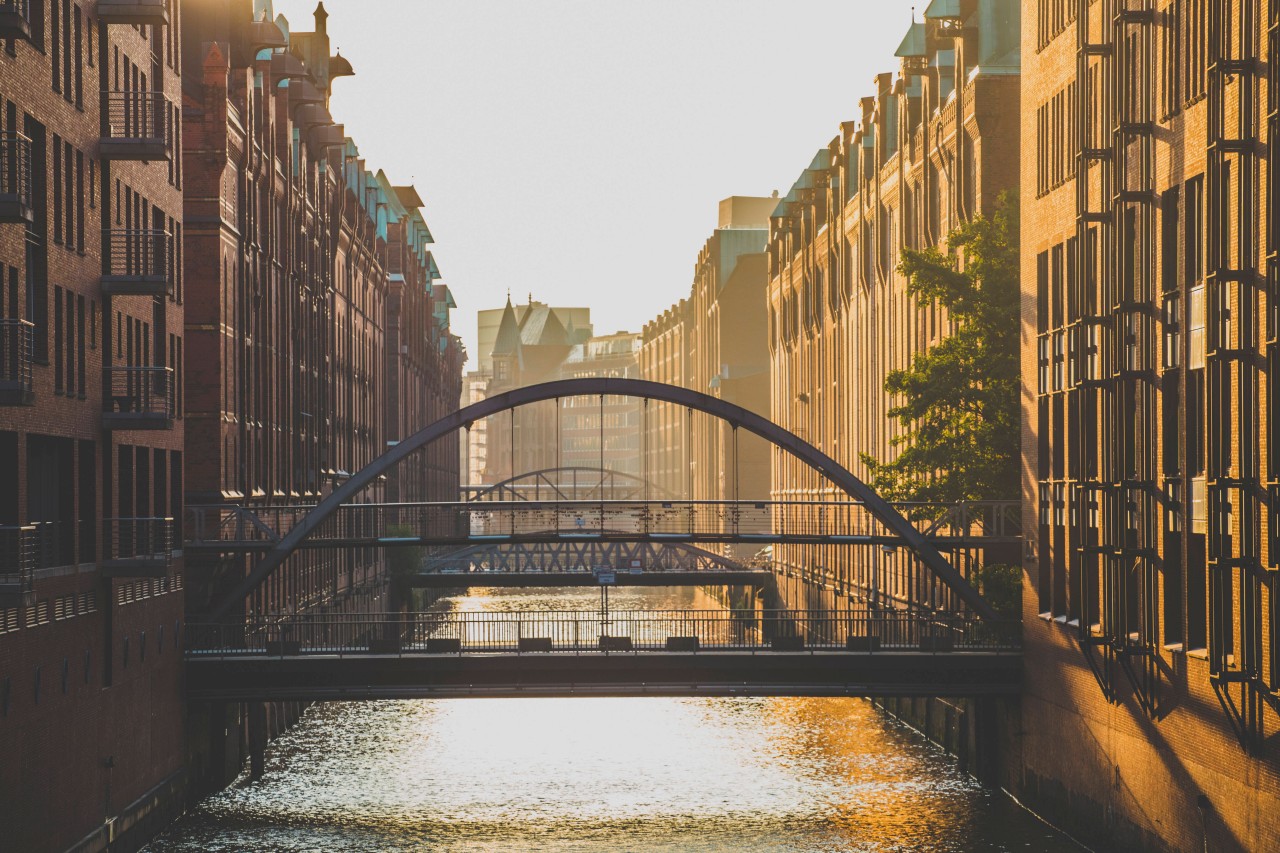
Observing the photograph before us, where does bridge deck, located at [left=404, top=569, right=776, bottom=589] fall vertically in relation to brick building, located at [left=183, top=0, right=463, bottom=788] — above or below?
below

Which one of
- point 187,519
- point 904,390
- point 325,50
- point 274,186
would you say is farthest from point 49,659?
point 325,50

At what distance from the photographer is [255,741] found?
4459 centimetres

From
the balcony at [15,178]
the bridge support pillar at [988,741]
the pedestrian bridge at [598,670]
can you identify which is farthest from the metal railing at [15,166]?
the bridge support pillar at [988,741]

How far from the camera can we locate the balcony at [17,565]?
2580 cm

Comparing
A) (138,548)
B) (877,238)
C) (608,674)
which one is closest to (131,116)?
(138,548)

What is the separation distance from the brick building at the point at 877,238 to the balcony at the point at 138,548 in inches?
658

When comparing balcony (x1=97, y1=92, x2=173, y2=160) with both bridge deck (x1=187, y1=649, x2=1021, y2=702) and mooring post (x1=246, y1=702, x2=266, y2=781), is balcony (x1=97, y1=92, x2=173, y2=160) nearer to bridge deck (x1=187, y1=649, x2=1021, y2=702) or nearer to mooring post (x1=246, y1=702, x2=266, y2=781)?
bridge deck (x1=187, y1=649, x2=1021, y2=702)

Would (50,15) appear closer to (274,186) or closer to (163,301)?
(163,301)

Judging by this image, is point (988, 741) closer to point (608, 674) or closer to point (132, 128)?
point (608, 674)

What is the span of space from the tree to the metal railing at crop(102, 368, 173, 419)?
15135mm

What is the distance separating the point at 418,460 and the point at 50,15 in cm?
7274

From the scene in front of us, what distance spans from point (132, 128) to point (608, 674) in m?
13.7

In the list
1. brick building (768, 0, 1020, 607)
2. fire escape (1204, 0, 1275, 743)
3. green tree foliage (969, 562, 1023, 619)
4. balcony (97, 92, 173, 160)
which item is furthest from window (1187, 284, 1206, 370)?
balcony (97, 92, 173, 160)

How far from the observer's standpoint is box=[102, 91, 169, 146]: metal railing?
111 ft
